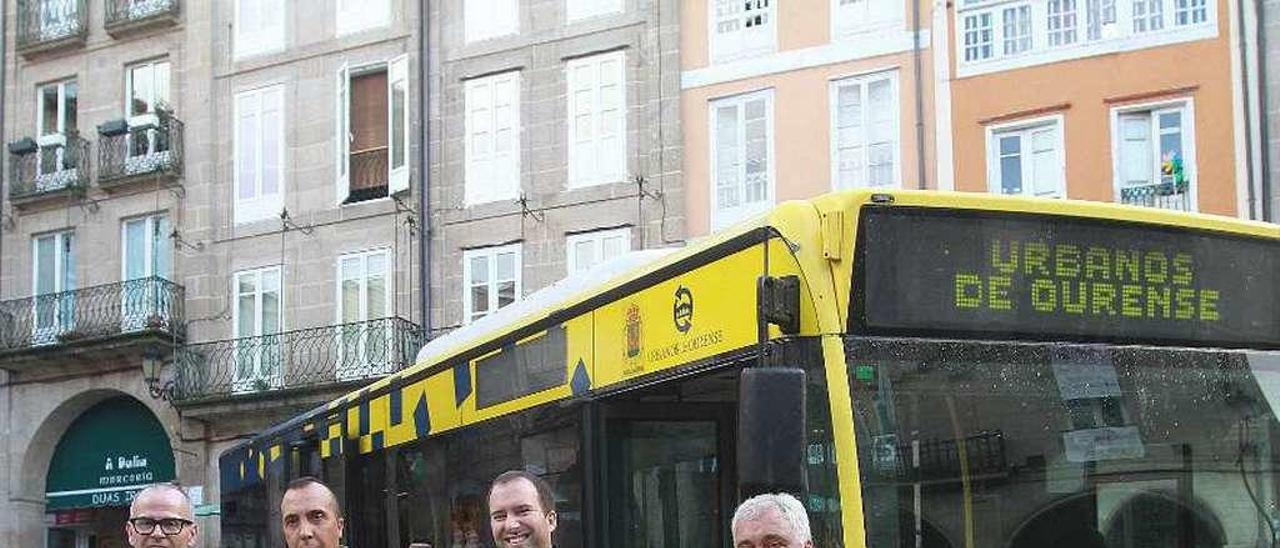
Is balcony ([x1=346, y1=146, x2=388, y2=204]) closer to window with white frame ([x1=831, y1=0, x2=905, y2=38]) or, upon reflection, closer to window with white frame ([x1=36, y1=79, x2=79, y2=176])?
window with white frame ([x1=36, y1=79, x2=79, y2=176])

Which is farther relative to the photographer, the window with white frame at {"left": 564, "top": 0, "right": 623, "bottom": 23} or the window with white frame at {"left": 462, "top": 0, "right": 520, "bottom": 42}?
the window with white frame at {"left": 462, "top": 0, "right": 520, "bottom": 42}

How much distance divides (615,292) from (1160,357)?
7.23ft

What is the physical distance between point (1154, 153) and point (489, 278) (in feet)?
32.7

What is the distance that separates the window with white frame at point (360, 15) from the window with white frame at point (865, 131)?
8045 millimetres

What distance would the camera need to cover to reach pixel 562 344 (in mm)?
7578

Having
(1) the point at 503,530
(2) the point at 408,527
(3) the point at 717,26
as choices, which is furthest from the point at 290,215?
(1) the point at 503,530

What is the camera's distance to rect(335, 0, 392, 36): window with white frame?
28.5 metres

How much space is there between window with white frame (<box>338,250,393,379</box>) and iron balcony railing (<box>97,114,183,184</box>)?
406 cm

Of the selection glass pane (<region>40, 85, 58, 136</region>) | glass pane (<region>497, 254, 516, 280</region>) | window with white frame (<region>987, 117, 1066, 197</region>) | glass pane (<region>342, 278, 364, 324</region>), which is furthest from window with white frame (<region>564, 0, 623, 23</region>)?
glass pane (<region>40, 85, 58, 136</region>)

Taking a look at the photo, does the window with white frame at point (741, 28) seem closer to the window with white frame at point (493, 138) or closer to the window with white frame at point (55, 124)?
the window with white frame at point (493, 138)

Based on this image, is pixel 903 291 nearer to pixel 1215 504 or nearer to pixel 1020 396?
pixel 1020 396

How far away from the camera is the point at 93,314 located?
99.2ft

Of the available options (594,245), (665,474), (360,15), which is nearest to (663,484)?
(665,474)

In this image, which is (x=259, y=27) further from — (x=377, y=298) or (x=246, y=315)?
(x=377, y=298)
